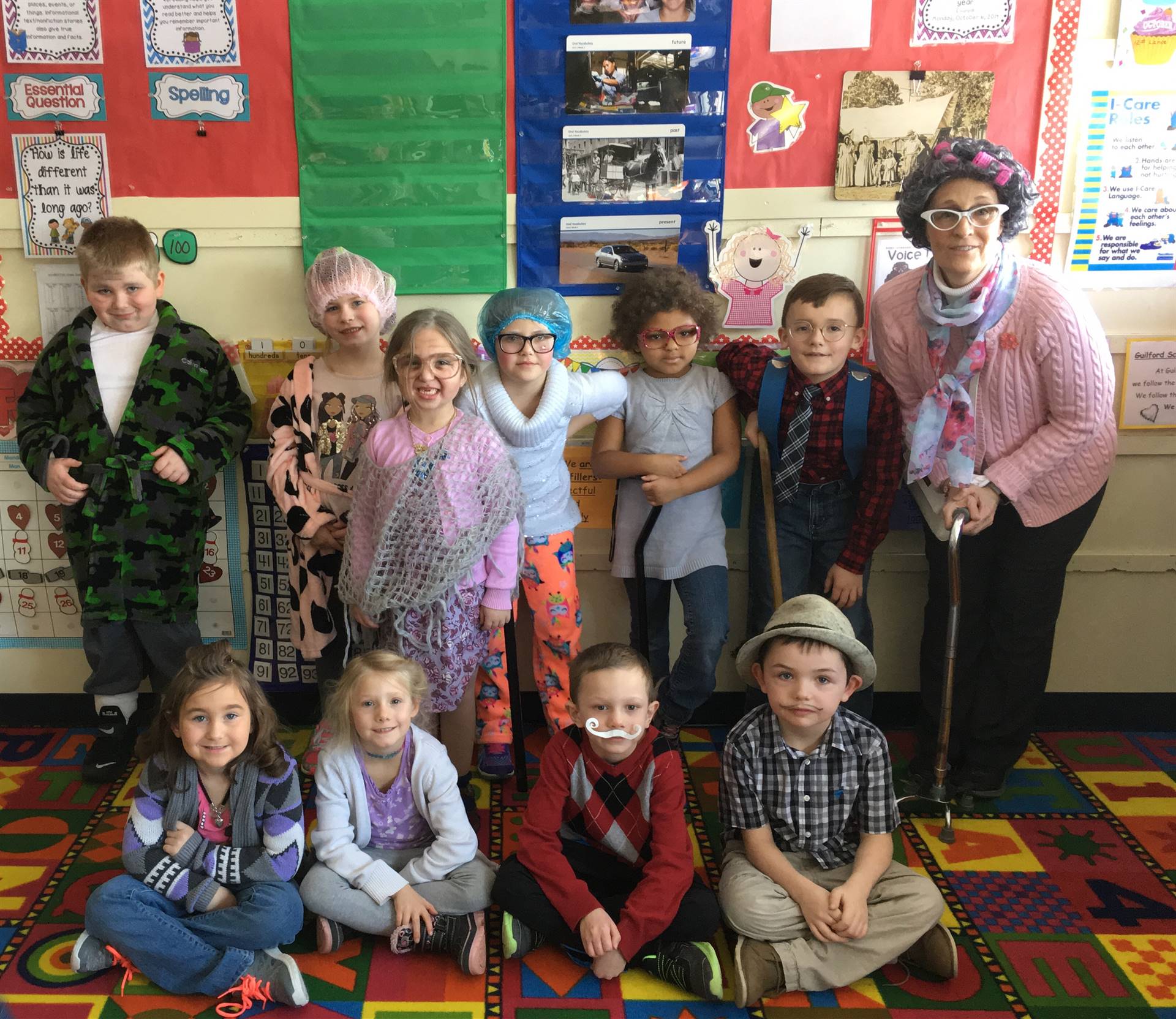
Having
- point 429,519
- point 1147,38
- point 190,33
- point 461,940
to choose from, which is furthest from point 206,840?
point 1147,38

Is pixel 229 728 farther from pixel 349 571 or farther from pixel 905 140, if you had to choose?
pixel 905 140

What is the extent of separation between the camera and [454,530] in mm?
2305

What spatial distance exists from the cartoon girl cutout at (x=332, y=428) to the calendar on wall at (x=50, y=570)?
0.44 metres

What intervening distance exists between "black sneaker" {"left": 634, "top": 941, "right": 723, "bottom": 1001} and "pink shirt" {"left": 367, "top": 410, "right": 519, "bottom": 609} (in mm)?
839

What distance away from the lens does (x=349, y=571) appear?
2398mm

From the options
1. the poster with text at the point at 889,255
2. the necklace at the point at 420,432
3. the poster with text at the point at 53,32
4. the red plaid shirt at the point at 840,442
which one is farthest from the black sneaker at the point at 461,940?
the poster with text at the point at 53,32

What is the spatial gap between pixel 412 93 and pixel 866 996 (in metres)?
2.30

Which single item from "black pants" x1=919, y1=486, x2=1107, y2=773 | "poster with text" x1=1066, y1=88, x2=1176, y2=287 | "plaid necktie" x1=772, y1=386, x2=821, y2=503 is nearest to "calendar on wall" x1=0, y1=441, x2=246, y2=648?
"plaid necktie" x1=772, y1=386, x2=821, y2=503

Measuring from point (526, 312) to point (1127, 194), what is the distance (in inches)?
62.6

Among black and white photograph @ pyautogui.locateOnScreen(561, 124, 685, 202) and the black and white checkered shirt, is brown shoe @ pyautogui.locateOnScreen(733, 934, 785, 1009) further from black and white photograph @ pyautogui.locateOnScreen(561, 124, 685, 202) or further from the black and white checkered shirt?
black and white photograph @ pyautogui.locateOnScreen(561, 124, 685, 202)

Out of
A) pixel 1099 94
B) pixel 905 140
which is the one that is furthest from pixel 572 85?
pixel 1099 94

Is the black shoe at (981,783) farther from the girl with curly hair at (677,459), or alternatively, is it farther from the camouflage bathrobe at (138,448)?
the camouflage bathrobe at (138,448)

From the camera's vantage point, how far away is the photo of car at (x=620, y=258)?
2689 mm

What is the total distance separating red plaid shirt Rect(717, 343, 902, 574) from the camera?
8.23 ft
